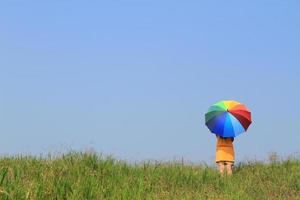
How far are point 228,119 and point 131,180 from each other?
4172 millimetres

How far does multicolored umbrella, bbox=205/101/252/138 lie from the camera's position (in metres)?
12.7

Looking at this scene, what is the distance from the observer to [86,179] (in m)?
8.19

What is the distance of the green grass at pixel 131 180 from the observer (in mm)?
7218

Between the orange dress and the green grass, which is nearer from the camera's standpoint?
the green grass

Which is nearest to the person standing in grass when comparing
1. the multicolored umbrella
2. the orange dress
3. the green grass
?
the orange dress

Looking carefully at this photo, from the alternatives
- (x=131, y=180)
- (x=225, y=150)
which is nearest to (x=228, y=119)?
(x=225, y=150)

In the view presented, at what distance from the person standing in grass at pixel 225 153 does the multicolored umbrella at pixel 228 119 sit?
32cm

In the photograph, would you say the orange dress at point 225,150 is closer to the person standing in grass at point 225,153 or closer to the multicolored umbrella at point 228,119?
the person standing in grass at point 225,153

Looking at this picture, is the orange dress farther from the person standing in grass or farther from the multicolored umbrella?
the multicolored umbrella

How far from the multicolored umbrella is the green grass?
3.25ft

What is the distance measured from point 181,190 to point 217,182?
50.5 inches

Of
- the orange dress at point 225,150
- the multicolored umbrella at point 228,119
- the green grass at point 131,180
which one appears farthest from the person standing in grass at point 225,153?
the green grass at point 131,180

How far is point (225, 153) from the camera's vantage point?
12922mm

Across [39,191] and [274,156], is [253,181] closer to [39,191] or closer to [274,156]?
[274,156]
